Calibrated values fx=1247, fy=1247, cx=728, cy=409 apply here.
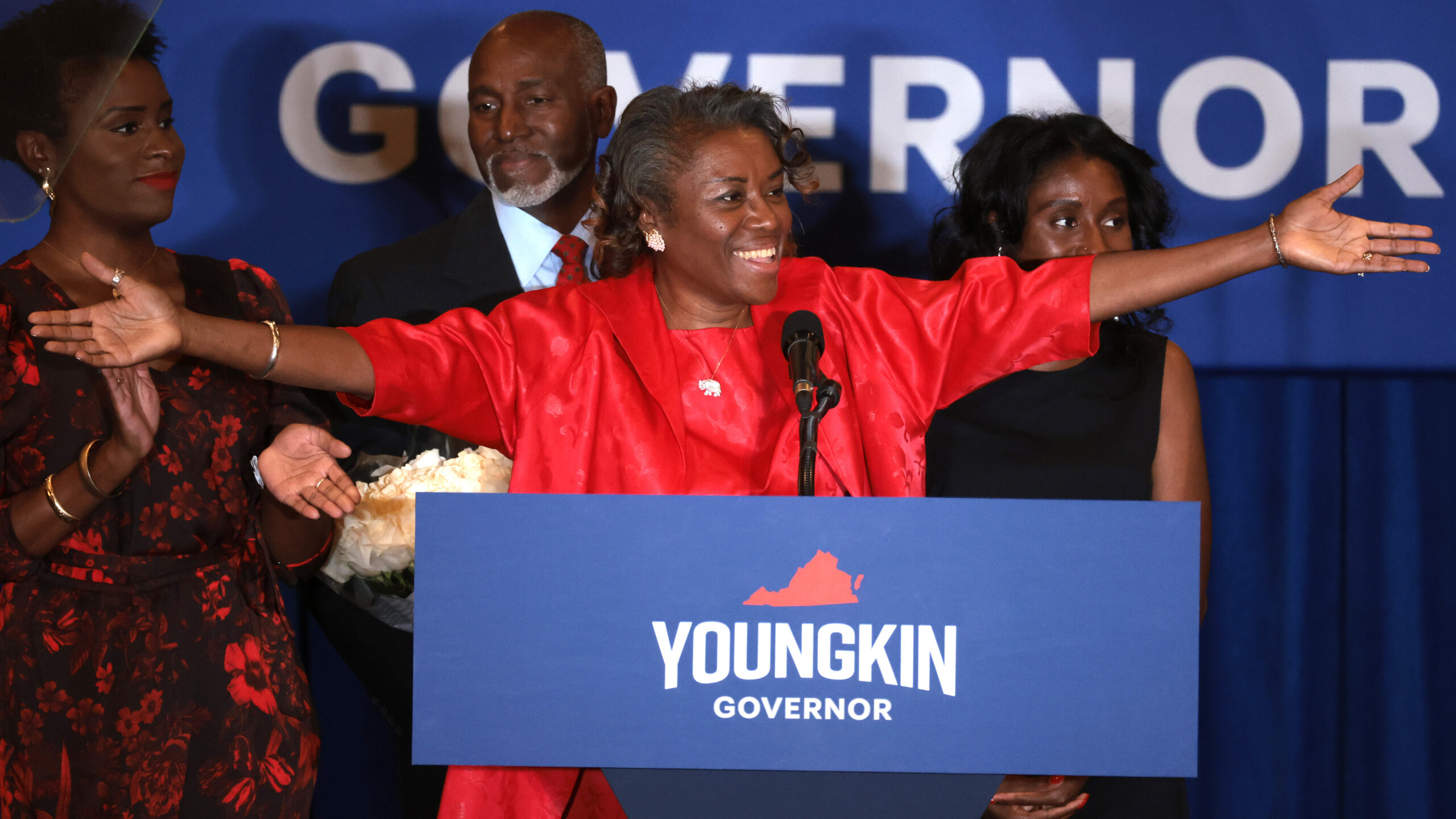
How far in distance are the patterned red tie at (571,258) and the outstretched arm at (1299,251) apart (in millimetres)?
1356

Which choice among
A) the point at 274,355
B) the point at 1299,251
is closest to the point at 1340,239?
the point at 1299,251

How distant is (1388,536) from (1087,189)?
70.7 inches

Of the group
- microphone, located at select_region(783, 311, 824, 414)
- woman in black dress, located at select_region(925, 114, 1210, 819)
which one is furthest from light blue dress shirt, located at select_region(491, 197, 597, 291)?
microphone, located at select_region(783, 311, 824, 414)

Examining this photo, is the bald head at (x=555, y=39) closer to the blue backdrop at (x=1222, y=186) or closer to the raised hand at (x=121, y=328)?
the blue backdrop at (x=1222, y=186)

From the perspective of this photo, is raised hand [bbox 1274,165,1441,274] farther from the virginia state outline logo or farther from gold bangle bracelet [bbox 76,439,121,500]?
gold bangle bracelet [bbox 76,439,121,500]

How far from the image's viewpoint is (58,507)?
2.12 m

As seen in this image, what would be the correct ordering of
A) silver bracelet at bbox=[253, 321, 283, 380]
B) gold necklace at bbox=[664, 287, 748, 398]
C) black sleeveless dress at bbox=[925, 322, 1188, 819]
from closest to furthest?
silver bracelet at bbox=[253, 321, 283, 380], gold necklace at bbox=[664, 287, 748, 398], black sleeveless dress at bbox=[925, 322, 1188, 819]

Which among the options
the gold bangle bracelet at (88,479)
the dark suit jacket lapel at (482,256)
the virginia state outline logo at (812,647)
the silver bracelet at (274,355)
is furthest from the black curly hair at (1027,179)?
the gold bangle bracelet at (88,479)

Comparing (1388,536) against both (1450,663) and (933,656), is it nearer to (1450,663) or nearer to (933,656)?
(1450,663)

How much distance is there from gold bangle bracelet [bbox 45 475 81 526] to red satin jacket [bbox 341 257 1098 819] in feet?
1.95

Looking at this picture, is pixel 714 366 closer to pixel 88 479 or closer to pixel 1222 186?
pixel 88 479

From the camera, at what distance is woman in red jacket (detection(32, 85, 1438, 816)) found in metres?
1.95

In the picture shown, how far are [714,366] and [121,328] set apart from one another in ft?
3.09

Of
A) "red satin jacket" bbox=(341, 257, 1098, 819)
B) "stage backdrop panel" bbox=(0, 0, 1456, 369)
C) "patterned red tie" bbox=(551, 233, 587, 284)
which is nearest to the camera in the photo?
"red satin jacket" bbox=(341, 257, 1098, 819)
